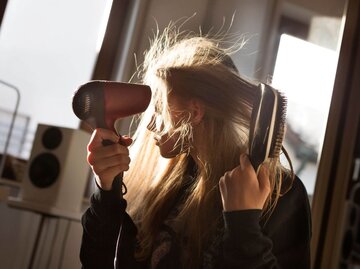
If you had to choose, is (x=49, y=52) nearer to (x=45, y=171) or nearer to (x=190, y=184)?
(x=45, y=171)

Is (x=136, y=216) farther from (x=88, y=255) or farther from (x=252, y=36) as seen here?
(x=252, y=36)

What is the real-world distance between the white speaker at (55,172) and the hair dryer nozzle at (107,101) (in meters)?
0.19

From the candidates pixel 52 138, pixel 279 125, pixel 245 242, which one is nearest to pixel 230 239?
pixel 245 242

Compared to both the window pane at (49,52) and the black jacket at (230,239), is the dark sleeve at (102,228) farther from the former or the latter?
the window pane at (49,52)

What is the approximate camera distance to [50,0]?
757 mm

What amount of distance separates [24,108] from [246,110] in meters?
0.38

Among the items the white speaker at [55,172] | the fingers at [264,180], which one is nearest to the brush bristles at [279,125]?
the fingers at [264,180]

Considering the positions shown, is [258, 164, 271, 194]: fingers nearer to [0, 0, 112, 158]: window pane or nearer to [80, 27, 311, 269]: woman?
[80, 27, 311, 269]: woman

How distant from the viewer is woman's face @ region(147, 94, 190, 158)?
57 centimetres

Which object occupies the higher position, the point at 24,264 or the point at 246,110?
the point at 246,110

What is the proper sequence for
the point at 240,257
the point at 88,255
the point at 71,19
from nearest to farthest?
the point at 240,257
the point at 88,255
the point at 71,19

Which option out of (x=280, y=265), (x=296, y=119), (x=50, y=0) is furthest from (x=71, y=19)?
(x=280, y=265)

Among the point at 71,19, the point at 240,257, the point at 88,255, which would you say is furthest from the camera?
the point at 71,19

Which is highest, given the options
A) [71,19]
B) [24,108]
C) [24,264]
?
[71,19]
